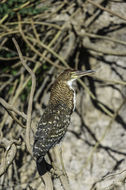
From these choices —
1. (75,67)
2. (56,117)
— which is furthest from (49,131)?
(75,67)

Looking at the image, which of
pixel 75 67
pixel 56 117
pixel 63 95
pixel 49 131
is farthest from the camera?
pixel 75 67

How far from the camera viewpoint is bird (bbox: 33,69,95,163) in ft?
9.74

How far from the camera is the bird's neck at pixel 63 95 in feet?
11.8

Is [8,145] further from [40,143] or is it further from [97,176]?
[97,176]

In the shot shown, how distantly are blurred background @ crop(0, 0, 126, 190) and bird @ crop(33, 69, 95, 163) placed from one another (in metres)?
0.71

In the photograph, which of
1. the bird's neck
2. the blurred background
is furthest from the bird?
the blurred background

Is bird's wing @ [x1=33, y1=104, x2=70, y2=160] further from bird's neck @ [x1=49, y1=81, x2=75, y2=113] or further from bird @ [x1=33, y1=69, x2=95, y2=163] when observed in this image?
bird's neck @ [x1=49, y1=81, x2=75, y2=113]

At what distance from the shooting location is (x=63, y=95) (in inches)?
145

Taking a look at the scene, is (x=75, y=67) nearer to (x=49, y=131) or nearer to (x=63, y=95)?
(x=63, y=95)

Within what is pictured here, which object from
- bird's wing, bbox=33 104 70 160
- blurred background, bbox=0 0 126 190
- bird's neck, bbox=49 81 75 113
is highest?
blurred background, bbox=0 0 126 190

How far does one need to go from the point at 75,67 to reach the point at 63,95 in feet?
3.90

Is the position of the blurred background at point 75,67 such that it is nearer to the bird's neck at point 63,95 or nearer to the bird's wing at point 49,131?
the bird's neck at point 63,95

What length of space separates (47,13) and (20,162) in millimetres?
2278

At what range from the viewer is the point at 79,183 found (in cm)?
488
